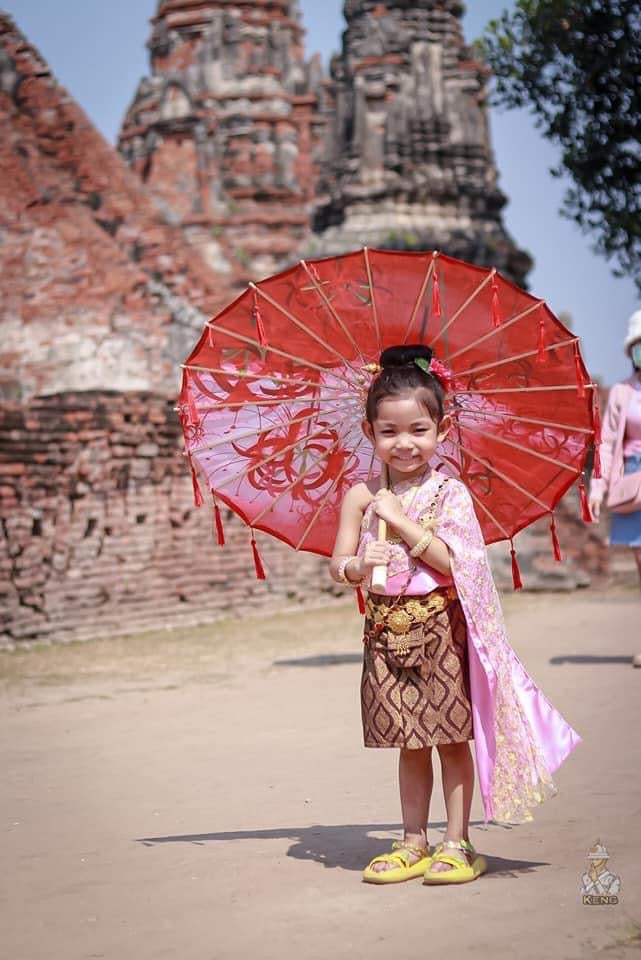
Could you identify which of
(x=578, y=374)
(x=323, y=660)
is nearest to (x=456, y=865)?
(x=578, y=374)

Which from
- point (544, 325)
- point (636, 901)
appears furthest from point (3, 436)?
point (636, 901)

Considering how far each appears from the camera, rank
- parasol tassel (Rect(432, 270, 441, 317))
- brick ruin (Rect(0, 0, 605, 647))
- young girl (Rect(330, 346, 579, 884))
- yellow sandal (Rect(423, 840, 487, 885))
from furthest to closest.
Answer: brick ruin (Rect(0, 0, 605, 647))
parasol tassel (Rect(432, 270, 441, 317))
young girl (Rect(330, 346, 579, 884))
yellow sandal (Rect(423, 840, 487, 885))

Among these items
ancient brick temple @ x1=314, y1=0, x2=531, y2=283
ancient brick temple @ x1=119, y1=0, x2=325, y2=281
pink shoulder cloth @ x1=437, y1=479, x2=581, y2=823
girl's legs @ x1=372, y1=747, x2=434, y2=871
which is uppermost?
ancient brick temple @ x1=119, y1=0, x2=325, y2=281

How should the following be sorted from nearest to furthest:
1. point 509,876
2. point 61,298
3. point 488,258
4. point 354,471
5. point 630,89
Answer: point 509,876
point 354,471
point 630,89
point 61,298
point 488,258

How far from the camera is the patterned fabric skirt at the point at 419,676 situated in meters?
3.62

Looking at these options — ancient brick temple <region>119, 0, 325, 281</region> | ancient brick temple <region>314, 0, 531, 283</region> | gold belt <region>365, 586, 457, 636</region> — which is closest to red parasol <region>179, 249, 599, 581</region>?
gold belt <region>365, 586, 457, 636</region>

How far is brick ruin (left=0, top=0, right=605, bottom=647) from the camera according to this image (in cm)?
1092

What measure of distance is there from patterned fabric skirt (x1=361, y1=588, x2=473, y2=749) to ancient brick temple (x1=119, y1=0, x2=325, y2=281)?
73.3ft

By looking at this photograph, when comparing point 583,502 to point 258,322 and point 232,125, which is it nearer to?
point 258,322

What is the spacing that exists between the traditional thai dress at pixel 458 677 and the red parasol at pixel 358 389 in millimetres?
489

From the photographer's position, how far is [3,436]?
1054 cm

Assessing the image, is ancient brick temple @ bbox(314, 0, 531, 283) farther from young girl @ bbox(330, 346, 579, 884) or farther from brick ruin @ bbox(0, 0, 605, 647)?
young girl @ bbox(330, 346, 579, 884)

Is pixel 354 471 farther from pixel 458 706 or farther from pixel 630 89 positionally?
pixel 630 89

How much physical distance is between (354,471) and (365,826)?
3.56 ft
